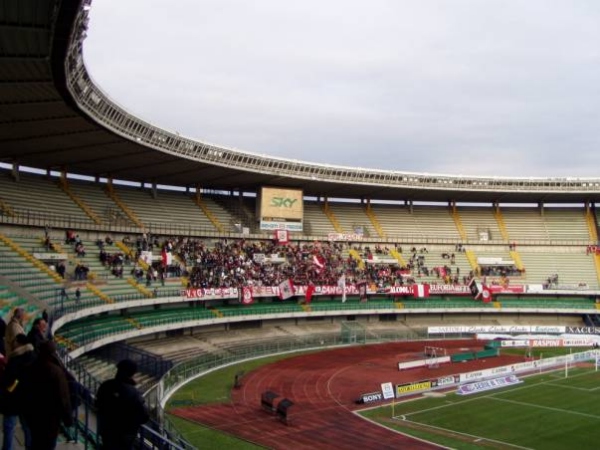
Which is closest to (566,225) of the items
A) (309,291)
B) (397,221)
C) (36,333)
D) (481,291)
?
(481,291)

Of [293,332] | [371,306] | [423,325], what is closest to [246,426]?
[293,332]

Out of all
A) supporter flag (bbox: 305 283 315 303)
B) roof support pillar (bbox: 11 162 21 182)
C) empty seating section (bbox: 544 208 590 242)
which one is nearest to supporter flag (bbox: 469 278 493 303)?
empty seating section (bbox: 544 208 590 242)

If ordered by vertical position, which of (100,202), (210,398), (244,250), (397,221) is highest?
(100,202)

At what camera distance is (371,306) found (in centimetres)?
5591

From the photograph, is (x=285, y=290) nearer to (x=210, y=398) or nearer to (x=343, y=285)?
(x=343, y=285)

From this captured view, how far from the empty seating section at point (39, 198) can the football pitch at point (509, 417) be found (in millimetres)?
28258

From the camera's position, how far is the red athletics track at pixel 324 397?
26.0 metres

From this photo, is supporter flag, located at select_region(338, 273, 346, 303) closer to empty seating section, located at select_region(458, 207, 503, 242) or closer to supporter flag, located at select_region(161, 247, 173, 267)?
supporter flag, located at select_region(161, 247, 173, 267)

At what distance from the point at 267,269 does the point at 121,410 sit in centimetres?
4783

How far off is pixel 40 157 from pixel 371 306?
102 feet

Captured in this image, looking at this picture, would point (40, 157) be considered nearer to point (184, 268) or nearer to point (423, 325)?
point (184, 268)

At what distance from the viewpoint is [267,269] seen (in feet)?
179

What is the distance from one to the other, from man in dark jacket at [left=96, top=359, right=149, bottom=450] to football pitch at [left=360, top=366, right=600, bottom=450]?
21.2 meters

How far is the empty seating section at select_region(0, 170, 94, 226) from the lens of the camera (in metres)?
43.1
